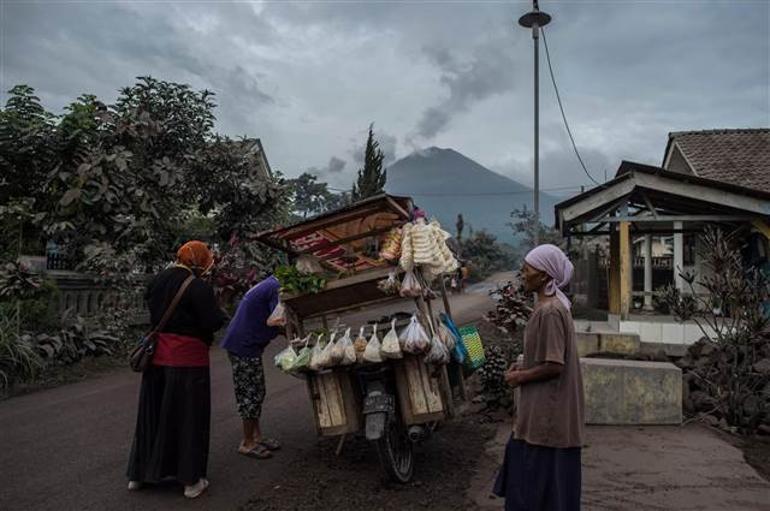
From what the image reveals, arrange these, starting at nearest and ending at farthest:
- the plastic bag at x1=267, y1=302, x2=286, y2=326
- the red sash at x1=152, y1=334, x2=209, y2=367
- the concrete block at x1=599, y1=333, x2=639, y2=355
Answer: the red sash at x1=152, y1=334, x2=209, y2=367
the plastic bag at x1=267, y1=302, x2=286, y2=326
the concrete block at x1=599, y1=333, x2=639, y2=355

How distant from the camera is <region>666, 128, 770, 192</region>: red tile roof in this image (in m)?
14.6

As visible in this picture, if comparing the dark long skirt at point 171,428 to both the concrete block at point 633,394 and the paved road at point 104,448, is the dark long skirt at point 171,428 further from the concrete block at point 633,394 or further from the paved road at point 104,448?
the concrete block at point 633,394

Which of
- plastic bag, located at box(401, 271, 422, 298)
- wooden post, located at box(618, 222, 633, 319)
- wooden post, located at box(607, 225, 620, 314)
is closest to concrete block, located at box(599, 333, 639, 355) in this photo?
wooden post, located at box(618, 222, 633, 319)

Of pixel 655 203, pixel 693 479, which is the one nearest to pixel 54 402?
pixel 693 479

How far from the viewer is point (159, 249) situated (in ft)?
43.2

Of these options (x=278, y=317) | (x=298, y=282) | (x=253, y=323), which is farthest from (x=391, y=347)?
(x=253, y=323)

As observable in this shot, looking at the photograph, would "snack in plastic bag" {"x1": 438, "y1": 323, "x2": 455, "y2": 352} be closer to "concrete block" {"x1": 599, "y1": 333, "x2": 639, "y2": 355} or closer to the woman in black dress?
the woman in black dress

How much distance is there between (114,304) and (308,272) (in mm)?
7964

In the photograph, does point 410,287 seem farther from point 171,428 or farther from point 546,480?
point 171,428

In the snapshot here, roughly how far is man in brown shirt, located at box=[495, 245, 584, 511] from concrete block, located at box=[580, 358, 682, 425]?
12.4 ft

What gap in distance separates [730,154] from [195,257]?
1576 centimetres

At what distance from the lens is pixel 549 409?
3262 millimetres

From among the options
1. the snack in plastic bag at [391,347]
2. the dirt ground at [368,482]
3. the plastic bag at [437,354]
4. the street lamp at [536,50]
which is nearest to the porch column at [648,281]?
the street lamp at [536,50]

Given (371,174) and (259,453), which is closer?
(259,453)
